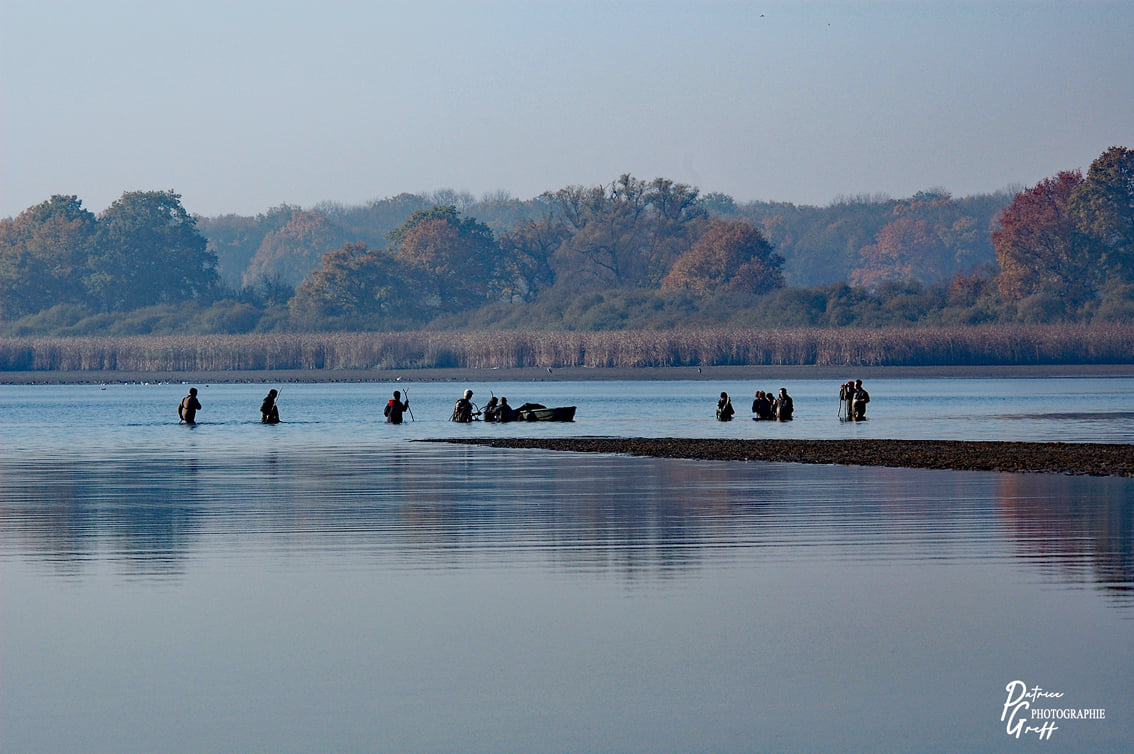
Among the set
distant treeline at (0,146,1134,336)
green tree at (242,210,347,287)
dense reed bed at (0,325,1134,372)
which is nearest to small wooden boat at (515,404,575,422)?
dense reed bed at (0,325,1134,372)

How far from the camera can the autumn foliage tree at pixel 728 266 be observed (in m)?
137

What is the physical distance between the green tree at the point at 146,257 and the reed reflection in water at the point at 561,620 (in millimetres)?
127894

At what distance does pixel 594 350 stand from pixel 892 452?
72.3 m

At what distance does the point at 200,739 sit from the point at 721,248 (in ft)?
430

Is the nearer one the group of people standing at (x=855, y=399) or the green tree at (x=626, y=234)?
the group of people standing at (x=855, y=399)

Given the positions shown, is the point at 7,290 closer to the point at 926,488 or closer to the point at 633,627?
the point at 926,488

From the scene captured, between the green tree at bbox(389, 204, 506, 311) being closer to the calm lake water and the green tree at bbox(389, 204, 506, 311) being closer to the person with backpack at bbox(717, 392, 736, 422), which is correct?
the person with backpack at bbox(717, 392, 736, 422)

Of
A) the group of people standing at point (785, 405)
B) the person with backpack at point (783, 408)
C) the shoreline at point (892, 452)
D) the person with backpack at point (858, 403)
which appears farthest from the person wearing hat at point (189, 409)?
the person with backpack at point (858, 403)

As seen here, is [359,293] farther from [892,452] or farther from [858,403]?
[892,452]

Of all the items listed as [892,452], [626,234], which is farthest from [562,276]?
[892,452]

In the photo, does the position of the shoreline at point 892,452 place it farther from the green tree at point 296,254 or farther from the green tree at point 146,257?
the green tree at point 296,254

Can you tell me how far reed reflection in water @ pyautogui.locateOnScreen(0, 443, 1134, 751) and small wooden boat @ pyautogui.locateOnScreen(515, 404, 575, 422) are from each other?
1014 inches

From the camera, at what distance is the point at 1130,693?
9.23m

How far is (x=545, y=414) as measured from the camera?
159ft
